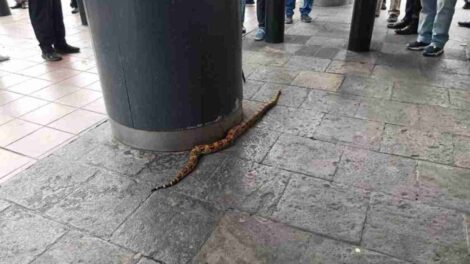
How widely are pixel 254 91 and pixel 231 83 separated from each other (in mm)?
1024

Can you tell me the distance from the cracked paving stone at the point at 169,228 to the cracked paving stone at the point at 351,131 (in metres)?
1.23

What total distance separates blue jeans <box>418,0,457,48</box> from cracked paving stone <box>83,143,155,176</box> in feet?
12.5

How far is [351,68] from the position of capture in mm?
4324

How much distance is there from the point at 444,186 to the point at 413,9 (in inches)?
167

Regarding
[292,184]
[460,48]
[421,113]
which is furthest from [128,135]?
[460,48]

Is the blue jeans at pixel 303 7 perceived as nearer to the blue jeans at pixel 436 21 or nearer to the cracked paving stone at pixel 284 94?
the blue jeans at pixel 436 21

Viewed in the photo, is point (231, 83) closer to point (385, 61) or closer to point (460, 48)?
point (385, 61)

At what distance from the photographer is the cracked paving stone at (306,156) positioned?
249cm

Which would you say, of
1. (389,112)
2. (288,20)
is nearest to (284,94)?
(389,112)

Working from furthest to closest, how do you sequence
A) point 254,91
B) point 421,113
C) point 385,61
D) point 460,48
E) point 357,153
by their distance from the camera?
1. point 460,48
2. point 385,61
3. point 254,91
4. point 421,113
5. point 357,153

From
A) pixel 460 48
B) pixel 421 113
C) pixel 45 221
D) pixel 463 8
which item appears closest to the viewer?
pixel 45 221

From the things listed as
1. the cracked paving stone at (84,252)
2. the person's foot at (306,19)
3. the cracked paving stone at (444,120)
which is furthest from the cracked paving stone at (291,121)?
the person's foot at (306,19)

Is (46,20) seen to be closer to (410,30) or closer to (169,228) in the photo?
(169,228)

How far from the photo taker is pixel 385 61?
452cm
